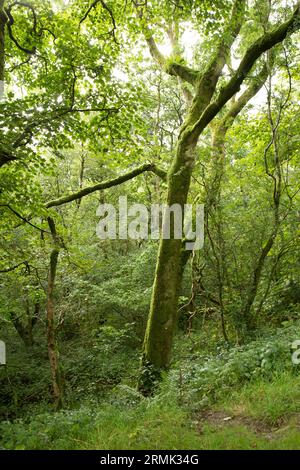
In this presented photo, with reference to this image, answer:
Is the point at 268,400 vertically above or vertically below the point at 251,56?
below

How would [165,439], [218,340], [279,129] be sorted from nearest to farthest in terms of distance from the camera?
1. [165,439]
2. [218,340]
3. [279,129]

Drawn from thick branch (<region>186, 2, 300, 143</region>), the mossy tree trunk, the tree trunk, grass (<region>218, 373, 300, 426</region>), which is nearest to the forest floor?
grass (<region>218, 373, 300, 426</region>)

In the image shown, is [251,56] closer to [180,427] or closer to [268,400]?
[268,400]

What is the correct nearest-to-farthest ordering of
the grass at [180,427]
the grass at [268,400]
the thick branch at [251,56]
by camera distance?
the grass at [180,427] < the grass at [268,400] < the thick branch at [251,56]

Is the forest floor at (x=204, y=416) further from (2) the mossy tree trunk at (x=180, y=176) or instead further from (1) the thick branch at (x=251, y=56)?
(1) the thick branch at (x=251, y=56)

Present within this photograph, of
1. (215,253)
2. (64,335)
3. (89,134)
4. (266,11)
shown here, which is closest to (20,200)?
(89,134)

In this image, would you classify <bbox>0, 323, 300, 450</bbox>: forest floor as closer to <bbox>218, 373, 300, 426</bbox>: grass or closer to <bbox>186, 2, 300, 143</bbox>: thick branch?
<bbox>218, 373, 300, 426</bbox>: grass

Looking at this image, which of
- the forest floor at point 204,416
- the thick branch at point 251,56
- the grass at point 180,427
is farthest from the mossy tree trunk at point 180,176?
the grass at point 180,427

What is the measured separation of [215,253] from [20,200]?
3967mm

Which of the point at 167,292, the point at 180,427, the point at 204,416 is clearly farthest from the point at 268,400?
the point at 167,292
